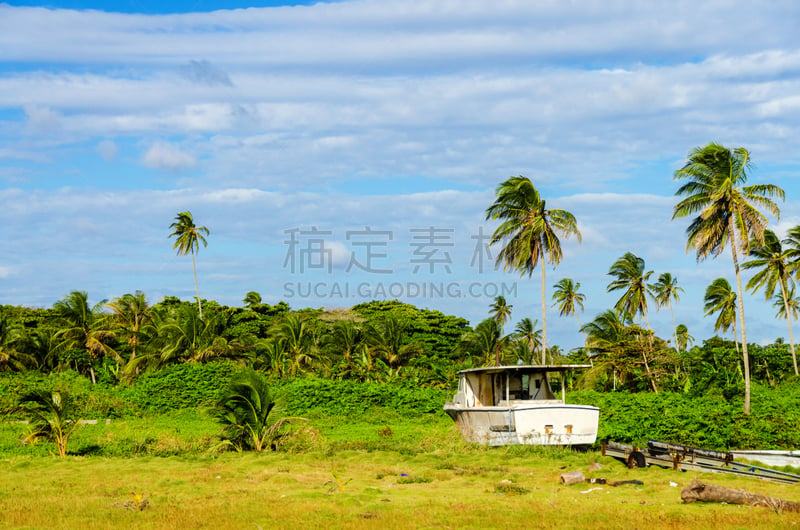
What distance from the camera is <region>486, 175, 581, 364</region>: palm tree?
117 ft

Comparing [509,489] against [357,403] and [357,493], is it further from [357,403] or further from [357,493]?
[357,403]

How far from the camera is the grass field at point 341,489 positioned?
1252 cm

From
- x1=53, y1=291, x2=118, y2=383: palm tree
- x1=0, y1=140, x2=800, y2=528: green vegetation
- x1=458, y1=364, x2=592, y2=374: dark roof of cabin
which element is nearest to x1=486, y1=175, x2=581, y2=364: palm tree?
x1=0, y1=140, x2=800, y2=528: green vegetation

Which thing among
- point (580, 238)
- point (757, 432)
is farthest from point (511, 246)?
point (757, 432)

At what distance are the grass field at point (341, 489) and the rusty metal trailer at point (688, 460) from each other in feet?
1.23

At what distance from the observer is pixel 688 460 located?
18359 mm

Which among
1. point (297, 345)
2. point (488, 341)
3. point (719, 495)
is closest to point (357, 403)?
point (297, 345)

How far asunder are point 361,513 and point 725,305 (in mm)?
51913

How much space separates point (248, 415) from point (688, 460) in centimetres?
1183

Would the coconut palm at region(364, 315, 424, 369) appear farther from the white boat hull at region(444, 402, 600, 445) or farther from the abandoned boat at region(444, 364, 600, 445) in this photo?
the white boat hull at region(444, 402, 600, 445)

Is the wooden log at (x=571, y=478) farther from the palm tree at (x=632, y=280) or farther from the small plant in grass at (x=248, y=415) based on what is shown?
the palm tree at (x=632, y=280)

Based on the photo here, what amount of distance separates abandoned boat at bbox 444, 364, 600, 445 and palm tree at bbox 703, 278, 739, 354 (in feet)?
126

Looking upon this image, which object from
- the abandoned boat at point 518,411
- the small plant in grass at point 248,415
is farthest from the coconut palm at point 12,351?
the abandoned boat at point 518,411

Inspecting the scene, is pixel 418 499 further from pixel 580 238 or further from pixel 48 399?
pixel 580 238
